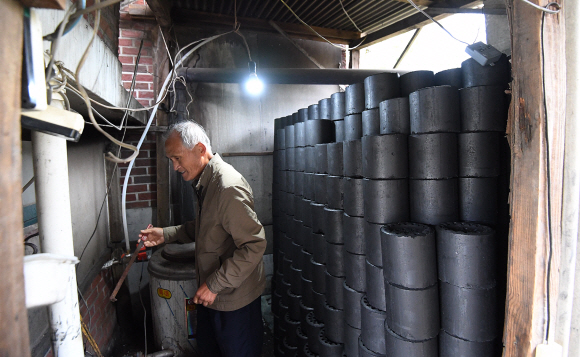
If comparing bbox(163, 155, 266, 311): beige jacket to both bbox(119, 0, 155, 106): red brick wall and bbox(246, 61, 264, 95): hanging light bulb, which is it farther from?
bbox(119, 0, 155, 106): red brick wall

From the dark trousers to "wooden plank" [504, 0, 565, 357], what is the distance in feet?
4.76

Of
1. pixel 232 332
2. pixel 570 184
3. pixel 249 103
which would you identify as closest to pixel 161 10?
pixel 249 103

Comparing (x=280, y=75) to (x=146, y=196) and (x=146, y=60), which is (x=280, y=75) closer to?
(x=146, y=60)

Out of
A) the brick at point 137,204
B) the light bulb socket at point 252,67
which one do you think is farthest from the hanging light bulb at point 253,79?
the brick at point 137,204

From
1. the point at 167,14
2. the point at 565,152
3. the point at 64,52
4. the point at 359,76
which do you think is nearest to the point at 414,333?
the point at 565,152

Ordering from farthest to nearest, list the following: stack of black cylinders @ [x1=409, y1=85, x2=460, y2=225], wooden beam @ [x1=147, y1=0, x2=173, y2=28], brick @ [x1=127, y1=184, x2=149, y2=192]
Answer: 1. brick @ [x1=127, y1=184, x2=149, y2=192]
2. wooden beam @ [x1=147, y1=0, x2=173, y2=28]
3. stack of black cylinders @ [x1=409, y1=85, x2=460, y2=225]

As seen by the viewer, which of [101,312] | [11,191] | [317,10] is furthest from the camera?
[317,10]

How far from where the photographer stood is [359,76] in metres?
3.44

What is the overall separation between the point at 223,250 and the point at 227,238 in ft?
0.26

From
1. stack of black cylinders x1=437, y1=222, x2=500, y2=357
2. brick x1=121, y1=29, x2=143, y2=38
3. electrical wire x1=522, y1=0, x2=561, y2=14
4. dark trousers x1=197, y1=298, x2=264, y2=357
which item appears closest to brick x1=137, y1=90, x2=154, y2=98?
brick x1=121, y1=29, x2=143, y2=38

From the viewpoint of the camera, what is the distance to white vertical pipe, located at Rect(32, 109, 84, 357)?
804 mm

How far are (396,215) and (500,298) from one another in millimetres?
606

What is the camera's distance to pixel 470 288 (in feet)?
4.37

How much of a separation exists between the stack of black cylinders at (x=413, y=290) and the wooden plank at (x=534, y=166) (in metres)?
0.40
